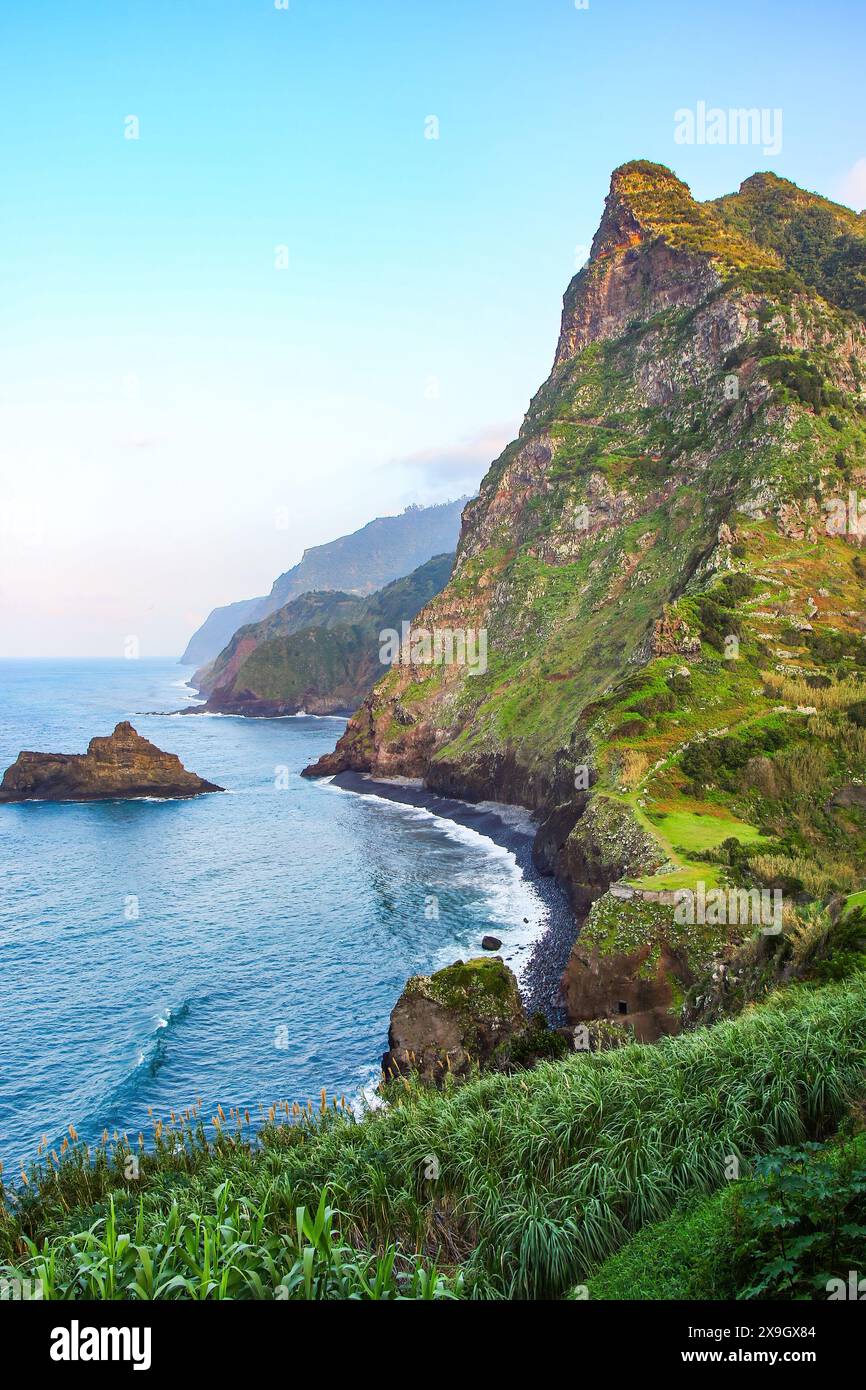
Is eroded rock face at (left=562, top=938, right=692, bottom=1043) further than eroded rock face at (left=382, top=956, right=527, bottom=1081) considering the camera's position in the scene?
Yes

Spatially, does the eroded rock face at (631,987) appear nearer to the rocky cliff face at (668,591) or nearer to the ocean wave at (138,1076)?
the rocky cliff face at (668,591)

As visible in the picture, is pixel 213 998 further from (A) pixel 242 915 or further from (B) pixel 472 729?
(B) pixel 472 729

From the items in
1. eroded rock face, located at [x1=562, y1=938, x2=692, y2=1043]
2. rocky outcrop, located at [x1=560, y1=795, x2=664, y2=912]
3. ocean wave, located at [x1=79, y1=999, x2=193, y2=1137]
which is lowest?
ocean wave, located at [x1=79, y1=999, x2=193, y2=1137]

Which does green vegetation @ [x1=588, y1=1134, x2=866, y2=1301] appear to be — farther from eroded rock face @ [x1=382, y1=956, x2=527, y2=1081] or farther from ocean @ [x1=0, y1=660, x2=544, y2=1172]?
ocean @ [x1=0, y1=660, x2=544, y2=1172]

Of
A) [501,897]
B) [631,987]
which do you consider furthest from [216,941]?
[631,987]

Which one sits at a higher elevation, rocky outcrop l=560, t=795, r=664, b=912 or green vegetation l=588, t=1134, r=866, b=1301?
green vegetation l=588, t=1134, r=866, b=1301

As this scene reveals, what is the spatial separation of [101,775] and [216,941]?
5781 cm

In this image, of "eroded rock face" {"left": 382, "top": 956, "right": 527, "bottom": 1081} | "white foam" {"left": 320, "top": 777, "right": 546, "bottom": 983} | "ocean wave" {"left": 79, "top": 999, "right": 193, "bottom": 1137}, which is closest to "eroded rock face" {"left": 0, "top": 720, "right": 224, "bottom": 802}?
"white foam" {"left": 320, "top": 777, "right": 546, "bottom": 983}

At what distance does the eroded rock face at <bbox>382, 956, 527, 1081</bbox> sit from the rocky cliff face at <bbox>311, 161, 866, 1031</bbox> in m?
4.34

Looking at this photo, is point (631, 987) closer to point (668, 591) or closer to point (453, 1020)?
point (453, 1020)

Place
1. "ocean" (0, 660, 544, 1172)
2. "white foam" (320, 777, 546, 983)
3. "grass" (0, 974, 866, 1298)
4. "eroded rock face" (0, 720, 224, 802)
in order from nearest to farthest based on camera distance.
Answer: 1. "grass" (0, 974, 866, 1298)
2. "ocean" (0, 660, 544, 1172)
3. "white foam" (320, 777, 546, 983)
4. "eroded rock face" (0, 720, 224, 802)

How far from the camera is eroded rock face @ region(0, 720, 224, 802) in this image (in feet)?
334

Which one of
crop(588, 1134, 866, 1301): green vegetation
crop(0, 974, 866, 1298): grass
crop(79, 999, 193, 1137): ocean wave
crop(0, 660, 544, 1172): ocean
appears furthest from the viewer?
crop(0, 660, 544, 1172): ocean
